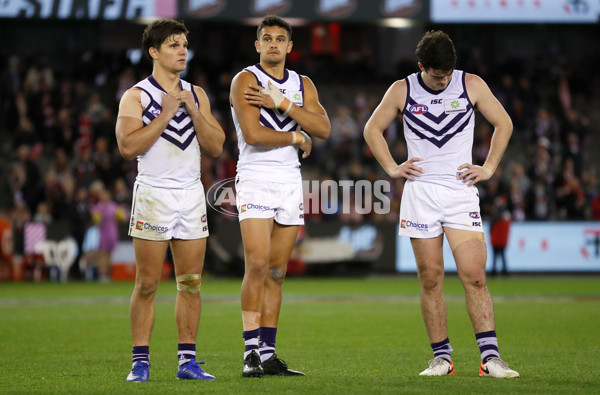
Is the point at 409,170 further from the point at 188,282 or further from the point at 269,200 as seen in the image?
the point at 188,282

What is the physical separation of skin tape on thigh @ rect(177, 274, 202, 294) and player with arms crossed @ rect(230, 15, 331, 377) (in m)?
0.37

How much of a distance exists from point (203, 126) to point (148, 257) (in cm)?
102

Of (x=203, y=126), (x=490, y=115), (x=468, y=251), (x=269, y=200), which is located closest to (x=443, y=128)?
(x=490, y=115)

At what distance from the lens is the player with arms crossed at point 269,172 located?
7180 mm

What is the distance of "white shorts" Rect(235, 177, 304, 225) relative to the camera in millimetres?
7254

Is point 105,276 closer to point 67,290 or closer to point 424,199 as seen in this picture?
point 67,290

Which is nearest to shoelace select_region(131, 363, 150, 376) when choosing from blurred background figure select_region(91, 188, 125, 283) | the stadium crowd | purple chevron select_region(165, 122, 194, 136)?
purple chevron select_region(165, 122, 194, 136)

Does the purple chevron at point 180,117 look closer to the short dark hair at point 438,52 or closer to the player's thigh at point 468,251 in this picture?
the short dark hair at point 438,52

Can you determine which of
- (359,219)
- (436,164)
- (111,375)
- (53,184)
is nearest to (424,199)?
(436,164)

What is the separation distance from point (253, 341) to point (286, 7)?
16.3 meters

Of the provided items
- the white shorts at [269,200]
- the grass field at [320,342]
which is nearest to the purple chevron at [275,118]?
the white shorts at [269,200]

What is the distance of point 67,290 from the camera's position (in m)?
18.8

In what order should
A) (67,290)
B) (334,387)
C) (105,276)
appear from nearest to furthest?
1. (334,387)
2. (67,290)
3. (105,276)

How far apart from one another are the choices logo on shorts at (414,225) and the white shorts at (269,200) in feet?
2.67
